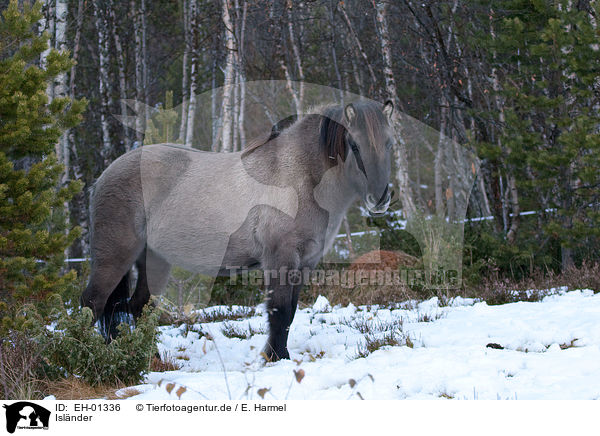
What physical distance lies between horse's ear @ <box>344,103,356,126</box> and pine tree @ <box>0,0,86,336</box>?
341 cm

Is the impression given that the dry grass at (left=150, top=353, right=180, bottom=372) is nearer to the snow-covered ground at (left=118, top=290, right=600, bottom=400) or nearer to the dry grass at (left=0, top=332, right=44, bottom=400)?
the snow-covered ground at (left=118, top=290, right=600, bottom=400)

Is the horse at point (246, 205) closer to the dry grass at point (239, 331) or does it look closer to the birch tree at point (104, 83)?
the dry grass at point (239, 331)

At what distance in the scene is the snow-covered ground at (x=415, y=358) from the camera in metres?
3.15

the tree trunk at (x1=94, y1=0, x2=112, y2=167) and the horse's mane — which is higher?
the tree trunk at (x1=94, y1=0, x2=112, y2=167)

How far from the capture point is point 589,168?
7418mm

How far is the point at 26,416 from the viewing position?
3008mm

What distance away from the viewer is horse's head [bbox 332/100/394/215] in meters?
4.05

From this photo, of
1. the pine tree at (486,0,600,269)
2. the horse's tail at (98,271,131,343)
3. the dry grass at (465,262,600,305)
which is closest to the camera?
the horse's tail at (98,271,131,343)

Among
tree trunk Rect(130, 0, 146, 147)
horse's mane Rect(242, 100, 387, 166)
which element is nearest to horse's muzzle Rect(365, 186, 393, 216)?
horse's mane Rect(242, 100, 387, 166)

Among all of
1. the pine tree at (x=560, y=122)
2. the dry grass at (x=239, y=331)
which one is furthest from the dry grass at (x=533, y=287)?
the dry grass at (x=239, y=331)

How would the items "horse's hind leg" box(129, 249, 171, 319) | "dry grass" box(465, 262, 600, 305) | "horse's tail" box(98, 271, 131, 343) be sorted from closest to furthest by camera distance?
"horse's tail" box(98, 271, 131, 343) → "horse's hind leg" box(129, 249, 171, 319) → "dry grass" box(465, 262, 600, 305)

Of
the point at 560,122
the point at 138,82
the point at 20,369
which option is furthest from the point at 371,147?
the point at 138,82

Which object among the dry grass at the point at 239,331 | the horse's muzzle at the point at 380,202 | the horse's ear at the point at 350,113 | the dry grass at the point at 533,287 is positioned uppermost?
the horse's ear at the point at 350,113

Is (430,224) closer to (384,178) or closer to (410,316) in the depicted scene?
(410,316)
